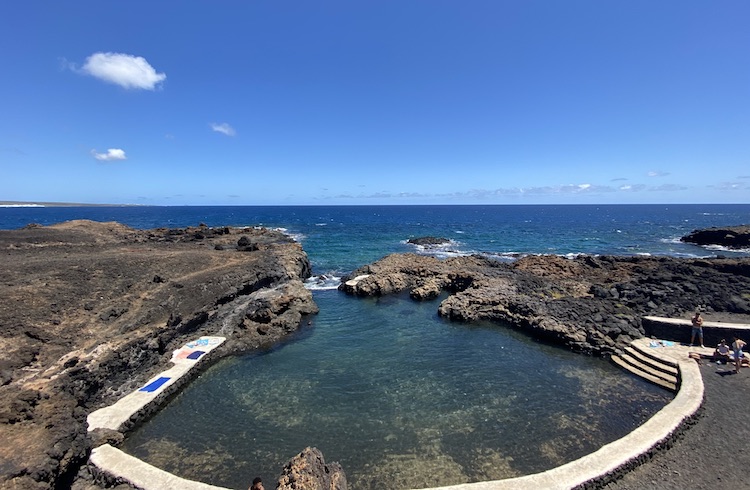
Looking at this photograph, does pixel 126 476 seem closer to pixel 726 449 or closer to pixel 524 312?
pixel 726 449

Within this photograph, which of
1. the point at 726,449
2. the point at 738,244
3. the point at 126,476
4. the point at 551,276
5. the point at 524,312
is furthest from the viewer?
the point at 738,244

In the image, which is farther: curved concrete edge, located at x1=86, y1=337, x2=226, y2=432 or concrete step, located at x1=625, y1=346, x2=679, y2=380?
concrete step, located at x1=625, y1=346, x2=679, y2=380

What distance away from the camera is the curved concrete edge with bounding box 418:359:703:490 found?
1121 centimetres

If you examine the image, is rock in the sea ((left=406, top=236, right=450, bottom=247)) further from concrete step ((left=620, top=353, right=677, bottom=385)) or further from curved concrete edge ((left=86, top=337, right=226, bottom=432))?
curved concrete edge ((left=86, top=337, right=226, bottom=432))

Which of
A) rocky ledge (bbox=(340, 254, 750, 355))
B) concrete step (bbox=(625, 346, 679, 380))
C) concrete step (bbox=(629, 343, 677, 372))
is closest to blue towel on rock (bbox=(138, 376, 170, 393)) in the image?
rocky ledge (bbox=(340, 254, 750, 355))

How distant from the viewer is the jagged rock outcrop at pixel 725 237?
213 feet

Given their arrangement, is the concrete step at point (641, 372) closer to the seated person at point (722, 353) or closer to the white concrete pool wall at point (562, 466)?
the white concrete pool wall at point (562, 466)

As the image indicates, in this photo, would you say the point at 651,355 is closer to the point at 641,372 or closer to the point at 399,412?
the point at 641,372

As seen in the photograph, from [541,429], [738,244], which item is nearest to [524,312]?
[541,429]

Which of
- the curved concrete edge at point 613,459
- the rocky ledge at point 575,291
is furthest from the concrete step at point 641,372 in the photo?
the curved concrete edge at point 613,459

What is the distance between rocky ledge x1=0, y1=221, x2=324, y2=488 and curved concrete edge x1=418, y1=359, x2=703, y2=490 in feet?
43.4

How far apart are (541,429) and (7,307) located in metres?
26.5

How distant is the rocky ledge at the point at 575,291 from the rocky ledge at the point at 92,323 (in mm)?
11441

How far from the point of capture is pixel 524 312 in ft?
89.6
